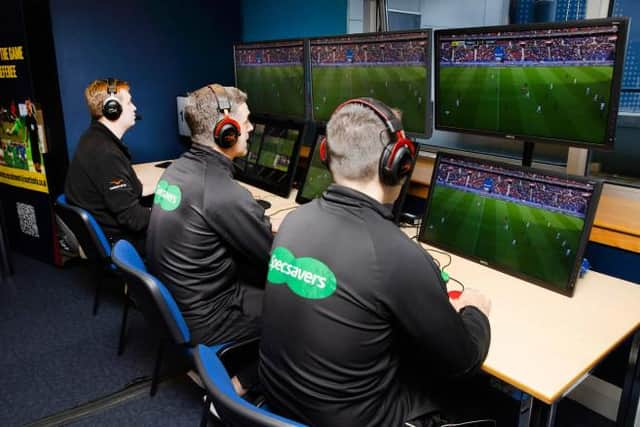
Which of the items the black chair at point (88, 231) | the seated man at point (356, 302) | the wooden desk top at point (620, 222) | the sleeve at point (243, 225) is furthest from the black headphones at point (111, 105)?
the wooden desk top at point (620, 222)

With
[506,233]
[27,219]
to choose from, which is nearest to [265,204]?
[506,233]

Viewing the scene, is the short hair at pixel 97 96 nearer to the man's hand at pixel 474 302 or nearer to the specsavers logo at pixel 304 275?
the specsavers logo at pixel 304 275

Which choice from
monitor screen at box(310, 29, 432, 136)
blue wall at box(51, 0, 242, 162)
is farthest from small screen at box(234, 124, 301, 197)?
blue wall at box(51, 0, 242, 162)

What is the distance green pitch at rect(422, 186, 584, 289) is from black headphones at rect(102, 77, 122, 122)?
5.12 ft

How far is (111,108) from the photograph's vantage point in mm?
2434

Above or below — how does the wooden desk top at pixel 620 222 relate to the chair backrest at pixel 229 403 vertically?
above

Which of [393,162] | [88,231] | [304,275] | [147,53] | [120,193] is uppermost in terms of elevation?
[147,53]

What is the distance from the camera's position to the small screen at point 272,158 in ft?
7.97

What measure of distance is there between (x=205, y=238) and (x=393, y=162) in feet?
2.36

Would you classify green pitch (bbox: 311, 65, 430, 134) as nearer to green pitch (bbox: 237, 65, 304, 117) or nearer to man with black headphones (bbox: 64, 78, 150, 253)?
green pitch (bbox: 237, 65, 304, 117)

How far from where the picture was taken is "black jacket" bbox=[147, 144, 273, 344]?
5.11 feet

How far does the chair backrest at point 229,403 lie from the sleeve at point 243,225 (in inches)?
19.5

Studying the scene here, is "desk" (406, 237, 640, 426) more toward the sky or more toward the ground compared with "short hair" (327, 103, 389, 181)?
more toward the ground

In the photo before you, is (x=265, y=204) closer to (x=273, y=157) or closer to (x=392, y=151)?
(x=273, y=157)
